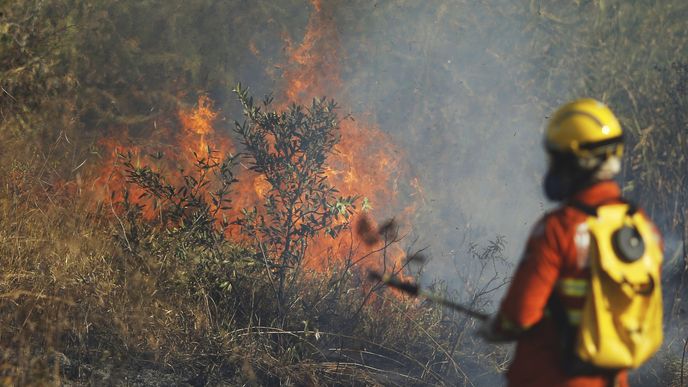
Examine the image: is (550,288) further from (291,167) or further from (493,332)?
(291,167)

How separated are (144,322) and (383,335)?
7.40ft

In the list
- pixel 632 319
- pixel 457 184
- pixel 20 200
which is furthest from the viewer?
pixel 457 184

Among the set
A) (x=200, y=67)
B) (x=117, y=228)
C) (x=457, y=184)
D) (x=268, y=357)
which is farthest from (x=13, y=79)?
(x=457, y=184)

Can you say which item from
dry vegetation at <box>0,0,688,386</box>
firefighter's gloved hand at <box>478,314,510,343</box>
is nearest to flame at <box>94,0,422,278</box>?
dry vegetation at <box>0,0,688,386</box>

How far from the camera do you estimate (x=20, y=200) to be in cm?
647

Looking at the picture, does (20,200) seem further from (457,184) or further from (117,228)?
A: (457,184)

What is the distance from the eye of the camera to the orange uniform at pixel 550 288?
2.51 m

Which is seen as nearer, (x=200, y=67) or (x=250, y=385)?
(x=250, y=385)

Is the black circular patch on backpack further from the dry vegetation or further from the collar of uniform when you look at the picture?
the dry vegetation

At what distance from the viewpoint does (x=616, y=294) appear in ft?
8.35

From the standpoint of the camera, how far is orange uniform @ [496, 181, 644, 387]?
8.25 ft

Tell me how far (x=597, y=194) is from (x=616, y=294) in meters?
0.35

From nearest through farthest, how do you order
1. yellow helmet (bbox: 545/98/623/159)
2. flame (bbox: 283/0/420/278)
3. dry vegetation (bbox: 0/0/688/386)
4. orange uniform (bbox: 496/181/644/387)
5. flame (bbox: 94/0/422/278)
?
orange uniform (bbox: 496/181/644/387), yellow helmet (bbox: 545/98/623/159), dry vegetation (bbox: 0/0/688/386), flame (bbox: 94/0/422/278), flame (bbox: 283/0/420/278)

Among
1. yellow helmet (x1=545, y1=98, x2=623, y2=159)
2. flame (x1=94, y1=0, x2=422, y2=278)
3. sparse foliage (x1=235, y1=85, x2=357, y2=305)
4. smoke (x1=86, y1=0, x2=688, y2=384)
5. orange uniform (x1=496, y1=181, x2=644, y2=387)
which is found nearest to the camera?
orange uniform (x1=496, y1=181, x2=644, y2=387)
